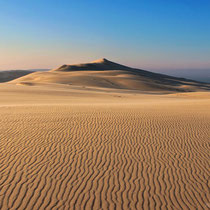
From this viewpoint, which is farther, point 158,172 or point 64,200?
point 158,172

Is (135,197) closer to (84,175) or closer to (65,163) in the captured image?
(84,175)

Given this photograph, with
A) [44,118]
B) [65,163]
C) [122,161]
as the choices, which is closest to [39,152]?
[65,163]

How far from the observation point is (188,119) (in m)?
13.1

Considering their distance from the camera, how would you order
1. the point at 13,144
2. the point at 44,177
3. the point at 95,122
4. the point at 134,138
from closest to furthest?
the point at 44,177
the point at 13,144
the point at 134,138
the point at 95,122

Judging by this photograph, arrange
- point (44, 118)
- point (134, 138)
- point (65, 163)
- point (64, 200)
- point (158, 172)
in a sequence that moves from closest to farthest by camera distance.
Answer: point (64, 200) → point (158, 172) → point (65, 163) → point (134, 138) → point (44, 118)

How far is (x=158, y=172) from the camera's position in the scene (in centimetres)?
627

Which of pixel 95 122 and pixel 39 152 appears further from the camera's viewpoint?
pixel 95 122

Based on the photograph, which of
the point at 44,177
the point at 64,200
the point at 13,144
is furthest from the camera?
the point at 13,144

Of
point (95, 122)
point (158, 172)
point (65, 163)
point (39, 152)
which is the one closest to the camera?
point (158, 172)

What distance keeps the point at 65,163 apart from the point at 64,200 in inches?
73.4

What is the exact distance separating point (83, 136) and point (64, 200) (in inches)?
177

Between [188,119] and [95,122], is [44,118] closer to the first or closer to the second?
[95,122]

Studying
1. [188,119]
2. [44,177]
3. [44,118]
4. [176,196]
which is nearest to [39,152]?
[44,177]

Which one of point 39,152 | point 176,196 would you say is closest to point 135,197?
point 176,196
